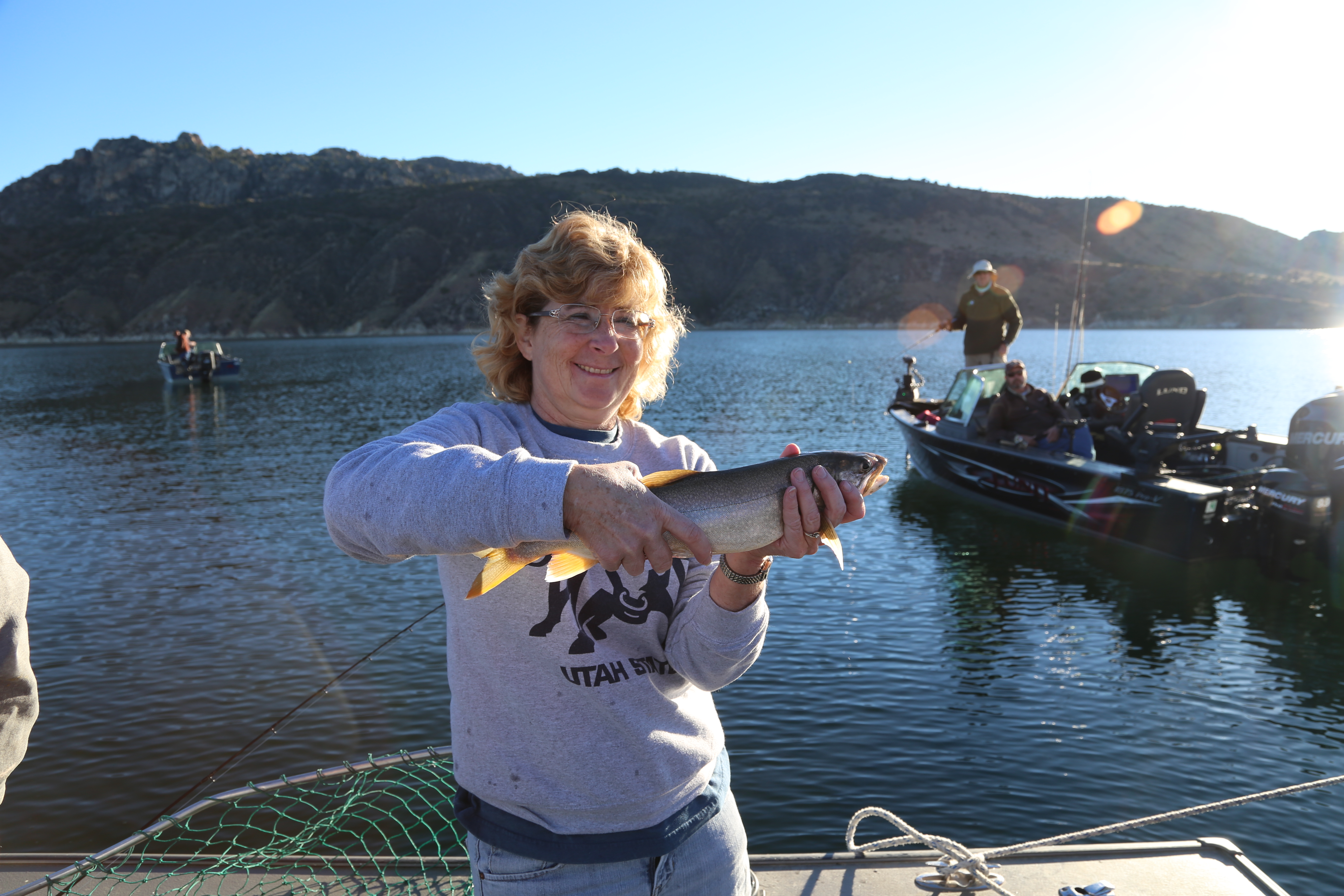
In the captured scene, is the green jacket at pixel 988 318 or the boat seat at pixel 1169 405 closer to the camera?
the boat seat at pixel 1169 405

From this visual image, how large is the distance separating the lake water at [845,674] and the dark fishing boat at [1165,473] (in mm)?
754

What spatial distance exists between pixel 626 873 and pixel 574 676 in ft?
1.66

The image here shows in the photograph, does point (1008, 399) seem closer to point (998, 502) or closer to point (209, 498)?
point (998, 502)

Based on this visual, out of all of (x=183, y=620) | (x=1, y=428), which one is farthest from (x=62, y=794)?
(x=1, y=428)

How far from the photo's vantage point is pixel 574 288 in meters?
2.37

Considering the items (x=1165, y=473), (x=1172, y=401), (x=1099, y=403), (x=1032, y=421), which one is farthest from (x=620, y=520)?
(x=1099, y=403)

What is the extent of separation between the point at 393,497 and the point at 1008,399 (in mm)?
16389

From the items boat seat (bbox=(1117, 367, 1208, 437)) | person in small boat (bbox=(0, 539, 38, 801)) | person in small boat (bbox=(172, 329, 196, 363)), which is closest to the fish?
person in small boat (bbox=(0, 539, 38, 801))

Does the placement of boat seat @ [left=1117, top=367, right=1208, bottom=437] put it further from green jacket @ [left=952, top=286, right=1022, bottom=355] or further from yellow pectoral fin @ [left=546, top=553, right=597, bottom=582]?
yellow pectoral fin @ [left=546, top=553, right=597, bottom=582]

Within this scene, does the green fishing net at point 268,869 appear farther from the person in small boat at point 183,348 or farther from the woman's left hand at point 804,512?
the person in small boat at point 183,348

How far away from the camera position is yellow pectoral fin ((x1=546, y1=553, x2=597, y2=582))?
195 centimetres

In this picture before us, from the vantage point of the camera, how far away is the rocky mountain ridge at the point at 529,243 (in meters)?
128

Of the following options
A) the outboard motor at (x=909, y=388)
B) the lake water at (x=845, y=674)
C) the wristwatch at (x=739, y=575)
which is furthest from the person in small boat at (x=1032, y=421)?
the wristwatch at (x=739, y=575)

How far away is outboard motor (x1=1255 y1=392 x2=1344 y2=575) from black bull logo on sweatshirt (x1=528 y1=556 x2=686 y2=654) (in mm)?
12188
